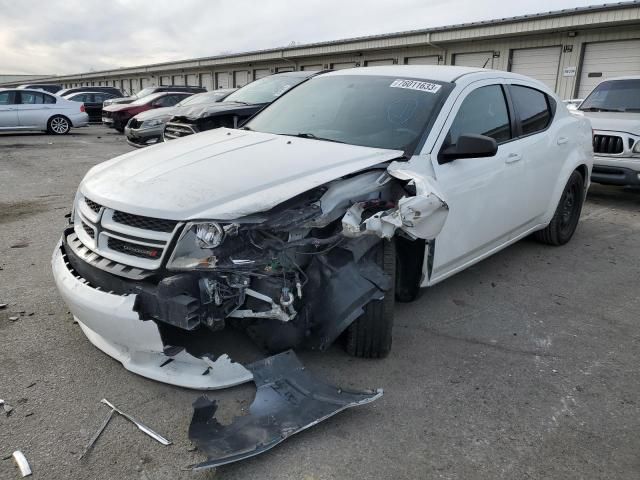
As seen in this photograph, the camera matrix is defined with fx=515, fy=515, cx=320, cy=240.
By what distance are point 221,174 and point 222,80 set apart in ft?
113

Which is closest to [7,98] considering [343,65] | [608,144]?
[343,65]

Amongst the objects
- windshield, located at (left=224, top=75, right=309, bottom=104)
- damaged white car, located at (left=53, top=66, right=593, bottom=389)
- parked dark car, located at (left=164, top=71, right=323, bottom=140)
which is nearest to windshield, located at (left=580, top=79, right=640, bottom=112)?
parked dark car, located at (left=164, top=71, right=323, bottom=140)

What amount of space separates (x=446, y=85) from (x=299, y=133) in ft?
3.69

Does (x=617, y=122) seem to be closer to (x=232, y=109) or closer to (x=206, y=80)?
(x=232, y=109)

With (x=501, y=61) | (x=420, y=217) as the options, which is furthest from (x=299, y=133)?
(x=501, y=61)

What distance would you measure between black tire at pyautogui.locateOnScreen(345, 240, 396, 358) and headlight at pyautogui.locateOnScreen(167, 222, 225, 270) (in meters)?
0.95

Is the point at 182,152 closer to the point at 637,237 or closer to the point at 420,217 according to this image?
the point at 420,217

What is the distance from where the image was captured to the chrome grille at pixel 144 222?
2564 mm

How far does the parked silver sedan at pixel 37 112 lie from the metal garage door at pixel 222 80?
→ 1792cm

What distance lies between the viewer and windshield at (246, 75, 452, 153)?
3.51m

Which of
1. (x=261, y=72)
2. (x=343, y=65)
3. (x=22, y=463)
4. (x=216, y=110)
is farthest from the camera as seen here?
(x=261, y=72)

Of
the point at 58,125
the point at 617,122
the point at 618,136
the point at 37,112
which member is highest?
the point at 617,122

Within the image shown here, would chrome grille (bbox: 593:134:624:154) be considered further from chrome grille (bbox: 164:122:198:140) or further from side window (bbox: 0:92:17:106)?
side window (bbox: 0:92:17:106)

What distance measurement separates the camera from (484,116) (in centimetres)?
396
